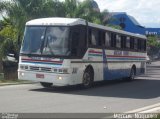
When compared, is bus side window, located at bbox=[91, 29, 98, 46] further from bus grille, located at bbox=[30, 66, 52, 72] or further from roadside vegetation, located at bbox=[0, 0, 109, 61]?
roadside vegetation, located at bbox=[0, 0, 109, 61]

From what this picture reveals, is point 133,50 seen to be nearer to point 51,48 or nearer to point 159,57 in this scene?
point 51,48

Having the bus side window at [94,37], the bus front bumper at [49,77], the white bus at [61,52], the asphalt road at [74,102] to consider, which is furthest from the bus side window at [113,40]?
the bus front bumper at [49,77]

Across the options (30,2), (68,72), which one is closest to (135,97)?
(68,72)

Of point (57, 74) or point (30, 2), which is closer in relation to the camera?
point (57, 74)

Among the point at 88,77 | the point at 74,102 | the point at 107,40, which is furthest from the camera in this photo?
the point at 107,40

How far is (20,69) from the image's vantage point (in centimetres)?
1891

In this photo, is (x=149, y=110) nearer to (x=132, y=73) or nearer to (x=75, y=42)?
(x=75, y=42)

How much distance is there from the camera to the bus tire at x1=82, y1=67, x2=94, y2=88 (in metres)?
20.1

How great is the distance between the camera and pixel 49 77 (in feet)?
60.3

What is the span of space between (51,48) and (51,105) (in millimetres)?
4903

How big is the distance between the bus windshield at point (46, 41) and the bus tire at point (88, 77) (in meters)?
2.06

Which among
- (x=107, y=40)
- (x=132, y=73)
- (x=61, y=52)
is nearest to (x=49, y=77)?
(x=61, y=52)

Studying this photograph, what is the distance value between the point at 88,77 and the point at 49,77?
256 cm

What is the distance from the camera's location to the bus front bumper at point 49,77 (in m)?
18.2
